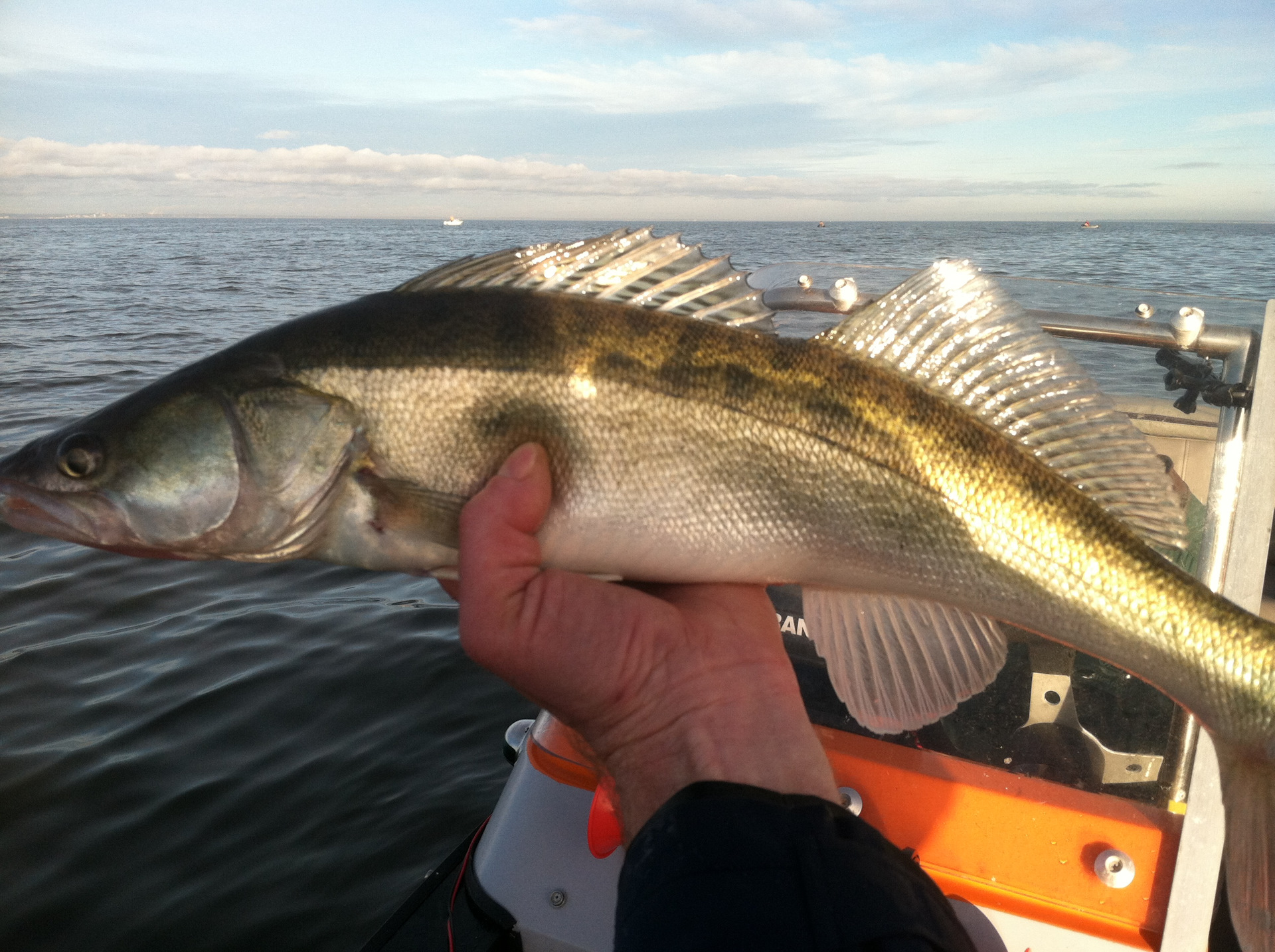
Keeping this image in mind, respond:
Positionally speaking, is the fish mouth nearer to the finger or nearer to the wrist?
the finger

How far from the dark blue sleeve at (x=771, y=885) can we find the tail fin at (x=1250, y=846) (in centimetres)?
102

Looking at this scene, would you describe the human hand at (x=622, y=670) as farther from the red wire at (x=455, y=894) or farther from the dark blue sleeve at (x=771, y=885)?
the red wire at (x=455, y=894)

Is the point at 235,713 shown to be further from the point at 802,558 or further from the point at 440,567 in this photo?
the point at 802,558

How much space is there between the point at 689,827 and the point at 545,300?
149 centimetres

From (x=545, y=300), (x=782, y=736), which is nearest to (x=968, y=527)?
(x=782, y=736)

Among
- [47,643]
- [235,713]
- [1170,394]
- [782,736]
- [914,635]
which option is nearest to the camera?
[782,736]

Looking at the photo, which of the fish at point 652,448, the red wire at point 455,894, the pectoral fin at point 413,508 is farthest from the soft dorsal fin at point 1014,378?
the red wire at point 455,894

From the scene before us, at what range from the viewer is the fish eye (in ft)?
7.41

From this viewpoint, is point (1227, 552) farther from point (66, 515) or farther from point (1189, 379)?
point (66, 515)

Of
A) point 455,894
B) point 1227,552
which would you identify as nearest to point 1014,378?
point 1227,552

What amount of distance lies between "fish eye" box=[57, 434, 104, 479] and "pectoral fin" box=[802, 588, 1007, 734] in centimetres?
219

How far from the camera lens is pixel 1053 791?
290 centimetres

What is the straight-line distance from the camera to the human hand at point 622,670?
6.40 feet

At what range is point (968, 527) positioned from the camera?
218 centimetres
